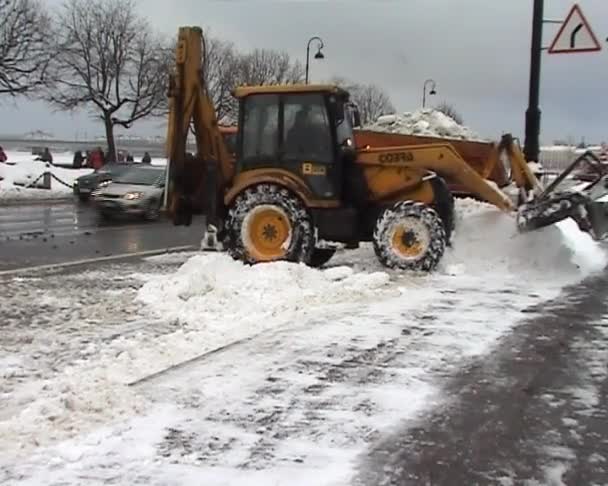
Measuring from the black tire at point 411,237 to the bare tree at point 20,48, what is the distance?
79.6 ft

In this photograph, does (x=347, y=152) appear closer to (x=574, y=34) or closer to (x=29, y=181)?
(x=574, y=34)

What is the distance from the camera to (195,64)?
1156 cm

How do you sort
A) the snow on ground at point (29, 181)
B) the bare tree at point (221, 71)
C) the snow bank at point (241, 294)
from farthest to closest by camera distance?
the bare tree at point (221, 71), the snow on ground at point (29, 181), the snow bank at point (241, 294)

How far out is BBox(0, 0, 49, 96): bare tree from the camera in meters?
31.6

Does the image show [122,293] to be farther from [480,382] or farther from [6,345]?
[480,382]

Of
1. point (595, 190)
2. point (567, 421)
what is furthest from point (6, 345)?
point (595, 190)

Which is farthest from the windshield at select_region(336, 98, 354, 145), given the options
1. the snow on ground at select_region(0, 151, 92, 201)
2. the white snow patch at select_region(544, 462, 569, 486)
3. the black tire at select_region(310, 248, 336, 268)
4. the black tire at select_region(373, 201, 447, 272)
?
the snow on ground at select_region(0, 151, 92, 201)

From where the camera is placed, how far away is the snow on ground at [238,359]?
4512 mm

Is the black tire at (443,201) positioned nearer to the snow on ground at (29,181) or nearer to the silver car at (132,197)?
the silver car at (132,197)

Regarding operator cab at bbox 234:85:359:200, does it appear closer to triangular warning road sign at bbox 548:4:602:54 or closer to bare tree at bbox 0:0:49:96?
triangular warning road sign at bbox 548:4:602:54

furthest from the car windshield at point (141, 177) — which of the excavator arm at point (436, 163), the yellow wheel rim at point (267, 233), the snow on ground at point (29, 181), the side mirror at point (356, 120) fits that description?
the excavator arm at point (436, 163)

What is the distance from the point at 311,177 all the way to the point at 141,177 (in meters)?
12.4

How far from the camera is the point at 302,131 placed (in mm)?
11492

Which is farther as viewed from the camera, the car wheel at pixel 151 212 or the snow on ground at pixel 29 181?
the snow on ground at pixel 29 181
